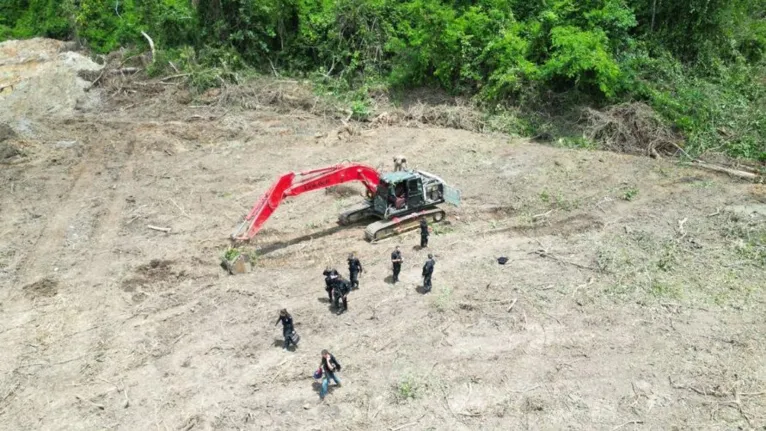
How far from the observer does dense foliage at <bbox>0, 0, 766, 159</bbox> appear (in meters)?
22.8

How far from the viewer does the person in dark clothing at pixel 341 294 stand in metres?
13.8

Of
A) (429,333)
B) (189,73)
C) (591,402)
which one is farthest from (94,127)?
(591,402)

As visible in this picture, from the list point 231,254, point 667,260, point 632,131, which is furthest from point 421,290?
point 632,131

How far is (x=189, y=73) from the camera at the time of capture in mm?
27703

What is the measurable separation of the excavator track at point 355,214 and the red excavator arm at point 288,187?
4.07 feet

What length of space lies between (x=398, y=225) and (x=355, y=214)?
55.2 inches

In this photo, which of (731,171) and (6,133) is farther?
(6,133)

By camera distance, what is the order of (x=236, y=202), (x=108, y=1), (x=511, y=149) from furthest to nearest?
1. (x=108, y=1)
2. (x=511, y=149)
3. (x=236, y=202)

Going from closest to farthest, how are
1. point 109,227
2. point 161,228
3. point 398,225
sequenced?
point 398,225 < point 161,228 < point 109,227

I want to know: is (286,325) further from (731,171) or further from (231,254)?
(731,171)

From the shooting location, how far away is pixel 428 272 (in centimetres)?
1434

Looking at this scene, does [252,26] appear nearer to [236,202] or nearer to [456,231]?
[236,202]

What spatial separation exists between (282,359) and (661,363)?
7505 millimetres

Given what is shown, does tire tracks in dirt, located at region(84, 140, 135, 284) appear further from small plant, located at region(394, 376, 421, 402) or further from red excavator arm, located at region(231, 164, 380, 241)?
small plant, located at region(394, 376, 421, 402)
